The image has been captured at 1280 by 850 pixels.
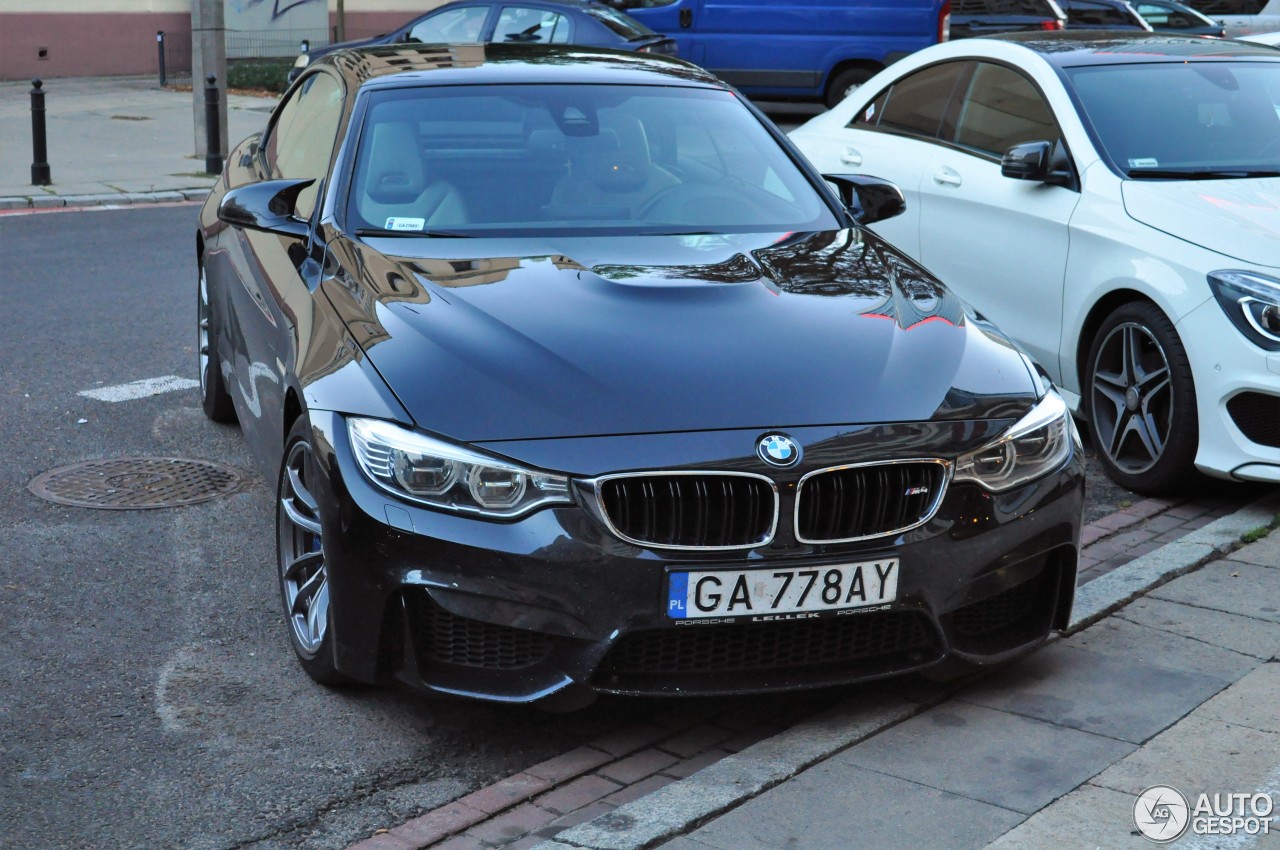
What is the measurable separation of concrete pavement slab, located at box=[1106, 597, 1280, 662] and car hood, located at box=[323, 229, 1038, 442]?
92cm

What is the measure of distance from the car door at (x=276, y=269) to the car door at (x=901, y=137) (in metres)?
2.82

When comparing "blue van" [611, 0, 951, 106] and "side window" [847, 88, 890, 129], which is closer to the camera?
"side window" [847, 88, 890, 129]

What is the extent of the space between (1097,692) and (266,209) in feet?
9.29

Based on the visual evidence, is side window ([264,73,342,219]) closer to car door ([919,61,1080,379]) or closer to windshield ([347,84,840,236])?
windshield ([347,84,840,236])

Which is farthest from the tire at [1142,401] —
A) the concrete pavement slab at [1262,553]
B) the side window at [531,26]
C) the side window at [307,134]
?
the side window at [531,26]

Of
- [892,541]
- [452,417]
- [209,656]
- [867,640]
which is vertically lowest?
[209,656]

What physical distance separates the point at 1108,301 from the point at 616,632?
11.0ft

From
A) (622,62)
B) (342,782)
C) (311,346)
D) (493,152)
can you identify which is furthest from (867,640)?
(622,62)

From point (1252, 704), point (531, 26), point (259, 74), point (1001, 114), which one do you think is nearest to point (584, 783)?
point (1252, 704)

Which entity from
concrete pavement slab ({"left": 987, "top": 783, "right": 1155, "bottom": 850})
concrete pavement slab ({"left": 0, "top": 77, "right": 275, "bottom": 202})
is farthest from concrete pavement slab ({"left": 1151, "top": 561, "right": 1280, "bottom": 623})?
concrete pavement slab ({"left": 0, "top": 77, "right": 275, "bottom": 202})

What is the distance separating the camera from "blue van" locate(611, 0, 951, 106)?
1886 cm

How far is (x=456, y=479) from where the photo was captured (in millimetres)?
3650

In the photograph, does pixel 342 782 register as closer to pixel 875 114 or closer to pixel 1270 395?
pixel 1270 395

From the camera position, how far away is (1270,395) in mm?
5496
